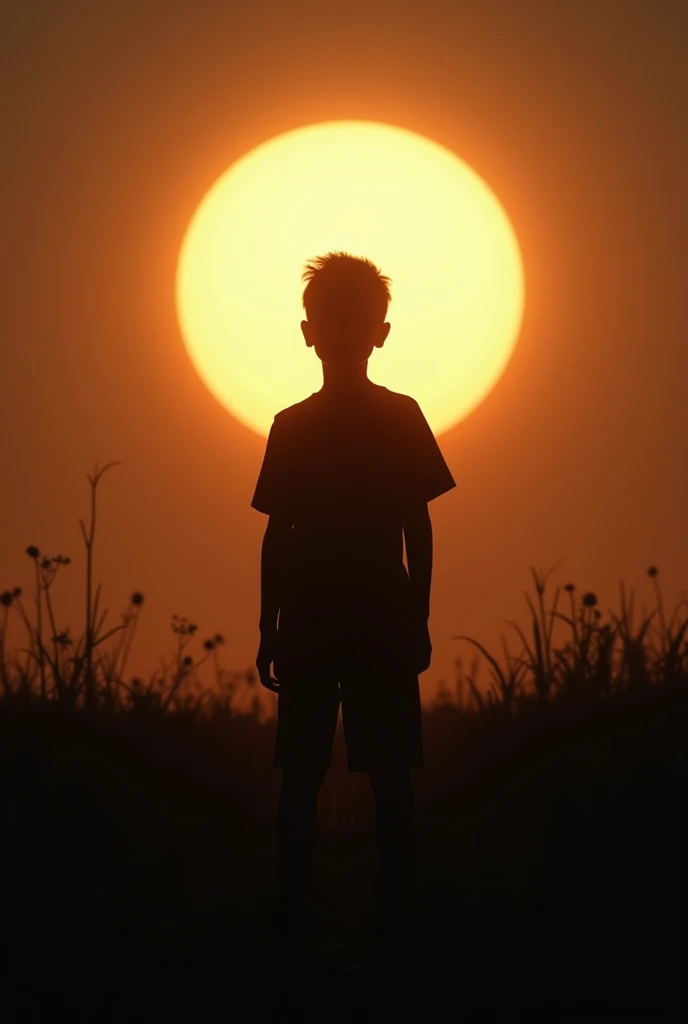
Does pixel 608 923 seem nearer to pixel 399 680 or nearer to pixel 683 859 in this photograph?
pixel 683 859

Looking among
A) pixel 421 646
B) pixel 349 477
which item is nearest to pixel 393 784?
pixel 421 646

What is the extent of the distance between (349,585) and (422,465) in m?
0.62

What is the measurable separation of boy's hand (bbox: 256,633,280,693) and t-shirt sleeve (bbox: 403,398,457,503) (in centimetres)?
80

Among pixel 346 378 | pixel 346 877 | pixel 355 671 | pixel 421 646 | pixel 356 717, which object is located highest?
pixel 346 378

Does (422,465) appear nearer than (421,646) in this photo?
No

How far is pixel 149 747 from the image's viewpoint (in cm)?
726

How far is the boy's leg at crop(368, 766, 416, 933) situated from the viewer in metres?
4.84

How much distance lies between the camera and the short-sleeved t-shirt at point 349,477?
5031 mm

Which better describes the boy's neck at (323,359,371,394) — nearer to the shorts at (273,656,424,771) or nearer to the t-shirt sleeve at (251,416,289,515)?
the t-shirt sleeve at (251,416,289,515)

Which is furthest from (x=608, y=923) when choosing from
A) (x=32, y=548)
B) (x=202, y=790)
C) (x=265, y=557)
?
(x=32, y=548)

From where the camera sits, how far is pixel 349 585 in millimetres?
4980


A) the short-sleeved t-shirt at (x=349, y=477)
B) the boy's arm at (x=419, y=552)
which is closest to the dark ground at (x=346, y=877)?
the boy's arm at (x=419, y=552)

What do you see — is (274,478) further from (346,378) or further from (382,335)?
(382,335)

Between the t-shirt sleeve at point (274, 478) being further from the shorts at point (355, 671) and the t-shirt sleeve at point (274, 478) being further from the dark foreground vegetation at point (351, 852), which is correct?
the dark foreground vegetation at point (351, 852)
